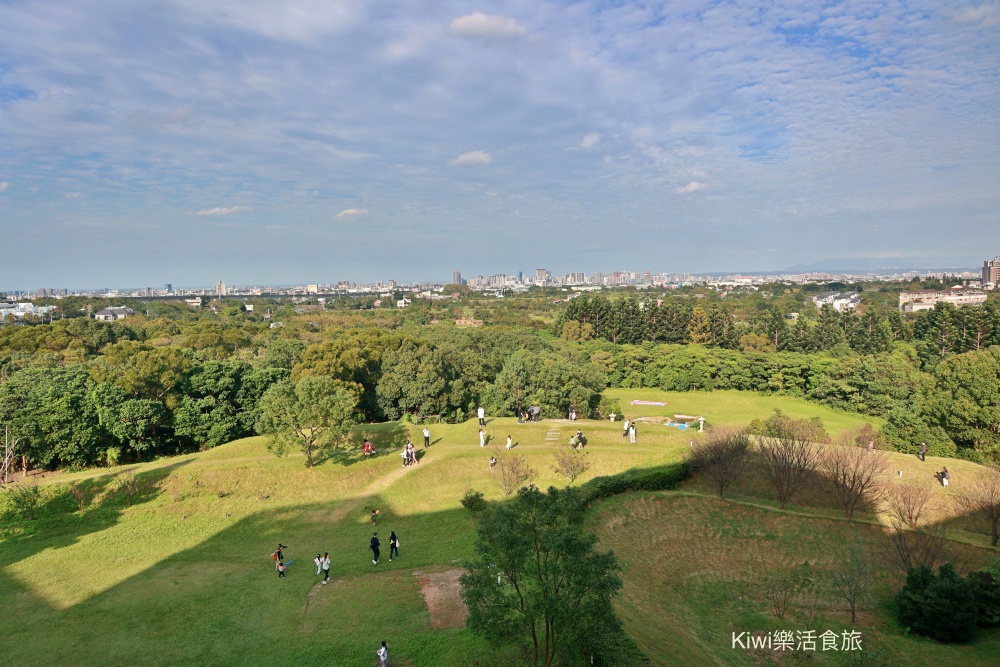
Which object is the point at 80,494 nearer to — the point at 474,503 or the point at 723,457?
the point at 474,503

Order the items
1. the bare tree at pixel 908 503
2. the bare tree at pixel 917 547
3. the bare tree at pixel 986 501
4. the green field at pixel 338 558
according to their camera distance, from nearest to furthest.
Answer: the green field at pixel 338 558
the bare tree at pixel 917 547
the bare tree at pixel 986 501
the bare tree at pixel 908 503

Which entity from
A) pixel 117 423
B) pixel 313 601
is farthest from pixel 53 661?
pixel 117 423

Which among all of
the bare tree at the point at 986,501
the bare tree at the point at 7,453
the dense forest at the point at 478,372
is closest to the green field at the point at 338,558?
the bare tree at the point at 986,501

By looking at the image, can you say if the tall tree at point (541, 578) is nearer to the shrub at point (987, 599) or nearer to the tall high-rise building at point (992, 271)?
the shrub at point (987, 599)

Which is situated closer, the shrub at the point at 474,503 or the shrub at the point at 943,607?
the shrub at the point at 943,607

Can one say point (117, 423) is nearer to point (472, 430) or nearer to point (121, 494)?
point (121, 494)

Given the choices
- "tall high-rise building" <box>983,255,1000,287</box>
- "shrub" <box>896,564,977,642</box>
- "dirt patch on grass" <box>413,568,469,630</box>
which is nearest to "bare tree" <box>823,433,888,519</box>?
"shrub" <box>896,564,977,642</box>

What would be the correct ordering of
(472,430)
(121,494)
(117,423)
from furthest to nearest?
(472,430) → (117,423) → (121,494)
